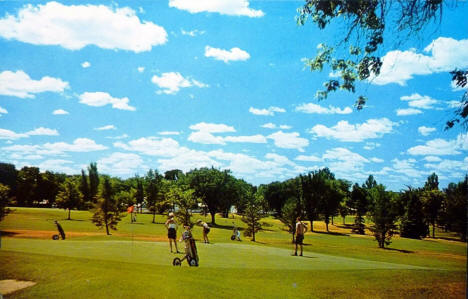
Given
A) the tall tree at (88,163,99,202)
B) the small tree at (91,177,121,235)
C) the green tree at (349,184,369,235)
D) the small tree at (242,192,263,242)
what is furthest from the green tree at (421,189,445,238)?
the tall tree at (88,163,99,202)

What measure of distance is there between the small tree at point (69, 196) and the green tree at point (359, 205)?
43631mm

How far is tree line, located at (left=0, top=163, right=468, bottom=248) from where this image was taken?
115 ft

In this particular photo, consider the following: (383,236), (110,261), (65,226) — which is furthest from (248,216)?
(110,261)

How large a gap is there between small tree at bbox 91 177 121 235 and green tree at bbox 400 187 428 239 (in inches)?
1452

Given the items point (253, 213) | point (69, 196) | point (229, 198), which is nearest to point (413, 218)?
point (253, 213)

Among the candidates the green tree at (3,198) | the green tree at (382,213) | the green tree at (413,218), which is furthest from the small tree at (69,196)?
the green tree at (413,218)

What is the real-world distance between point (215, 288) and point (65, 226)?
3477 centimetres

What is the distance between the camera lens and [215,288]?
11.7m

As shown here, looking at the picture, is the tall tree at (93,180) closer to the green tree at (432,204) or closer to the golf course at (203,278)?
the golf course at (203,278)

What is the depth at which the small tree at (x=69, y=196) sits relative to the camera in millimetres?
39000

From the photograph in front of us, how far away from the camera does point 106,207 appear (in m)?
33.9

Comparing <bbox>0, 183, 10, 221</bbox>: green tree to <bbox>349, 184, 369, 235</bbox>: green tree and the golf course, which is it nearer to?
the golf course

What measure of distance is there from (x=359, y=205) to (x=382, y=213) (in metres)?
30.3

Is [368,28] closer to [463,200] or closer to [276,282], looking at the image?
Result: [276,282]
